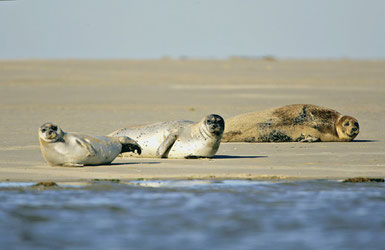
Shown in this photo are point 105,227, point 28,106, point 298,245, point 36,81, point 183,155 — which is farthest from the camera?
point 36,81

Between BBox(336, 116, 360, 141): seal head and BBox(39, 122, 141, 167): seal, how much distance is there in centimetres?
496

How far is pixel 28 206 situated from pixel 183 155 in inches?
154

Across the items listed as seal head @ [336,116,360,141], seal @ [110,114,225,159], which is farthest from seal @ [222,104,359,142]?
seal @ [110,114,225,159]

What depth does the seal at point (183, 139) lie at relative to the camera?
37.6ft

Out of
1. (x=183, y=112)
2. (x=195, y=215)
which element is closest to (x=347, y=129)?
(x=183, y=112)

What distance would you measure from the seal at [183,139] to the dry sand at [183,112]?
0.63 ft

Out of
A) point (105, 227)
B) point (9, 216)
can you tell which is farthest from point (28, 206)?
point (105, 227)

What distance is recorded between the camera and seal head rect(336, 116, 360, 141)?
46.6 ft

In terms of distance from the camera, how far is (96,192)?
8.70 m

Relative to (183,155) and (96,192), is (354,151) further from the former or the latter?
(96,192)

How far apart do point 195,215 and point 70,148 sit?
3.28 meters

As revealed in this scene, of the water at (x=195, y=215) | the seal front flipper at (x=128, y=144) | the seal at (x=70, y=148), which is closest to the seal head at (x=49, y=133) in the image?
the seal at (x=70, y=148)

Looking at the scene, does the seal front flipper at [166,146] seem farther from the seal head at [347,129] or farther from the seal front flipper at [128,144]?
the seal head at [347,129]

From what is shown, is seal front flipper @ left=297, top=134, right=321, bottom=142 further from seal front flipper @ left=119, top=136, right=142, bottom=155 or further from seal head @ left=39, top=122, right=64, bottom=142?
seal head @ left=39, top=122, right=64, bottom=142
